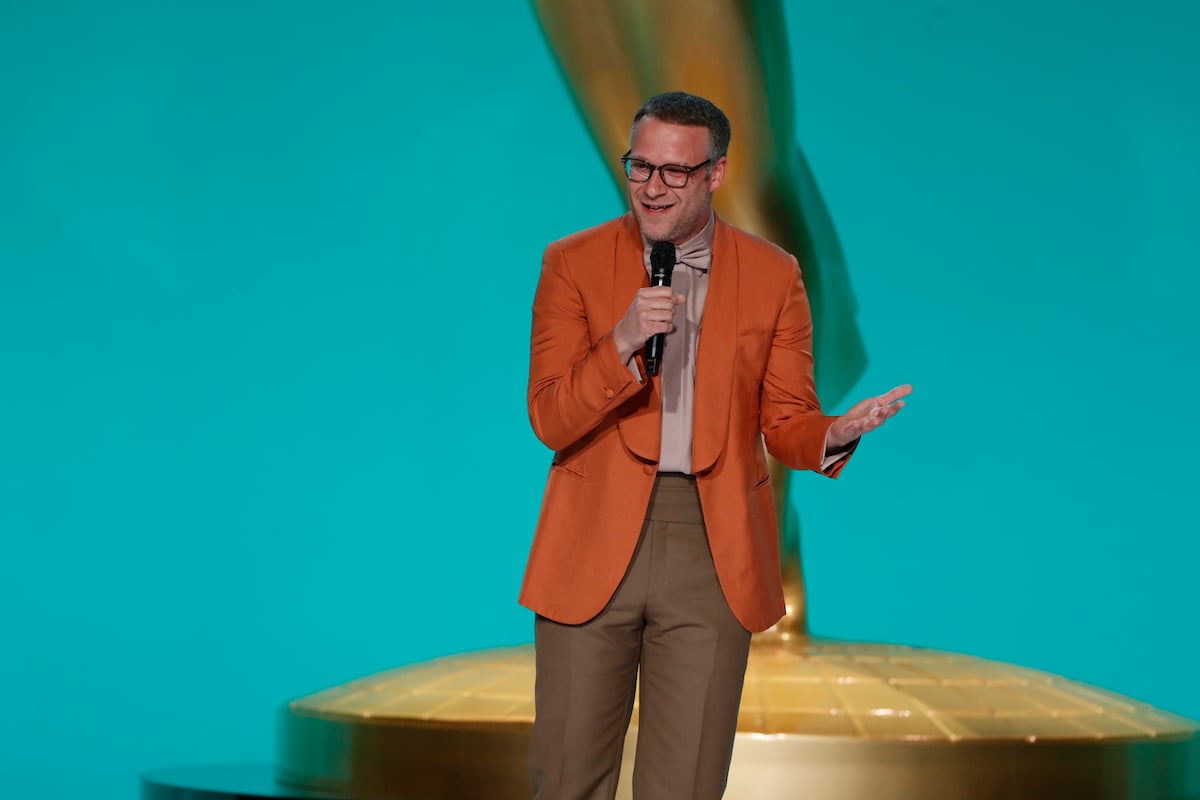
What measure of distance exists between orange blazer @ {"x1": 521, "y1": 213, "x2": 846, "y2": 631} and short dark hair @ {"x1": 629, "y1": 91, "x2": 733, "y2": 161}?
0.13 meters

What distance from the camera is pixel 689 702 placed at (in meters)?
1.57

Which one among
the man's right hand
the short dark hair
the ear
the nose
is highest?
the short dark hair

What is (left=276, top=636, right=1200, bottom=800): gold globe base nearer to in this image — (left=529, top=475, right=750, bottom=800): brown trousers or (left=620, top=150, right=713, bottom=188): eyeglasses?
(left=529, top=475, right=750, bottom=800): brown trousers

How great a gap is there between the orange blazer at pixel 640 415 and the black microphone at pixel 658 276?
2 centimetres

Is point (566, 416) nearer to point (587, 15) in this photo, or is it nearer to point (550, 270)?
point (550, 270)

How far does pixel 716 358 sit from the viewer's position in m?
1.64

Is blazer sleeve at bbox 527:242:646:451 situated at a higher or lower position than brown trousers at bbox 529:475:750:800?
higher

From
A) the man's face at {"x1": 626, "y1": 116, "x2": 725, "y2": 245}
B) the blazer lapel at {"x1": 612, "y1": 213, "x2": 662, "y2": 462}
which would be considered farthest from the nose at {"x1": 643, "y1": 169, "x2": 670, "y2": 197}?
the blazer lapel at {"x1": 612, "y1": 213, "x2": 662, "y2": 462}

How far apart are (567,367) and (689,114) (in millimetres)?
295

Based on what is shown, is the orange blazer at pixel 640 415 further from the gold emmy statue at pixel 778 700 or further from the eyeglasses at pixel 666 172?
the gold emmy statue at pixel 778 700

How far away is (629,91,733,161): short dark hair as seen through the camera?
62.1 inches

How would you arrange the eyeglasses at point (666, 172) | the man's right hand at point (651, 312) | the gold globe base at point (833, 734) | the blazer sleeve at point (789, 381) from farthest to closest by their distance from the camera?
the gold globe base at point (833, 734)
the blazer sleeve at point (789, 381)
the eyeglasses at point (666, 172)
the man's right hand at point (651, 312)

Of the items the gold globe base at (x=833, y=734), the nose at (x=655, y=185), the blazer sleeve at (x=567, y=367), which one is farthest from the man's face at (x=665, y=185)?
the gold globe base at (x=833, y=734)

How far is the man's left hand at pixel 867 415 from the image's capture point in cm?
157
